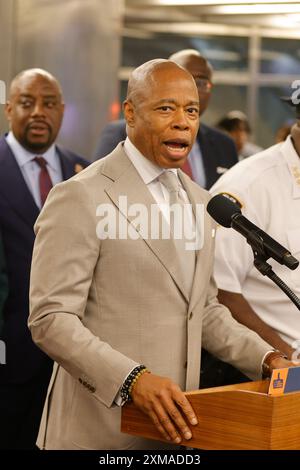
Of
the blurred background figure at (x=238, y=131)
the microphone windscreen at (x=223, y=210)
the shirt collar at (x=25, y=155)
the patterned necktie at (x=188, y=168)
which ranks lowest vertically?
the blurred background figure at (x=238, y=131)

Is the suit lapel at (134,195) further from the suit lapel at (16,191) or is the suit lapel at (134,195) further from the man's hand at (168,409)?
the suit lapel at (16,191)

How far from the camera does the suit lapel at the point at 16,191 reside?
A: 152 inches

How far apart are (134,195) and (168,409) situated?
61cm

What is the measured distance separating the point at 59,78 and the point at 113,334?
3.30 metres

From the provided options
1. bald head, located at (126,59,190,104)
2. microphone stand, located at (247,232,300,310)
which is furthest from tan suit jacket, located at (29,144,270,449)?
microphone stand, located at (247,232,300,310)

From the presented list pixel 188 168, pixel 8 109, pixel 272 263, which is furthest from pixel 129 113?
pixel 188 168

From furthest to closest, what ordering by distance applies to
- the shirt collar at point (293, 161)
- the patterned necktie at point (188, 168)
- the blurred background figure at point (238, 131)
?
the blurred background figure at point (238, 131) → the patterned necktie at point (188, 168) → the shirt collar at point (293, 161)

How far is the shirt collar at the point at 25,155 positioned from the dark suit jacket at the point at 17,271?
129 millimetres

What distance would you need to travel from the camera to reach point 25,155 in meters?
4.09

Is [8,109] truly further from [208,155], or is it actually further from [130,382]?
[130,382]

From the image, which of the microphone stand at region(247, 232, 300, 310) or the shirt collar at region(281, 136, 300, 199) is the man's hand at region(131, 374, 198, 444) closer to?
the microphone stand at region(247, 232, 300, 310)

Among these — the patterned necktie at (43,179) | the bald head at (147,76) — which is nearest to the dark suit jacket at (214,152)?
the patterned necktie at (43,179)

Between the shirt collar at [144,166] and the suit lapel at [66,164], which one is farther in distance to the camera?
the suit lapel at [66,164]
